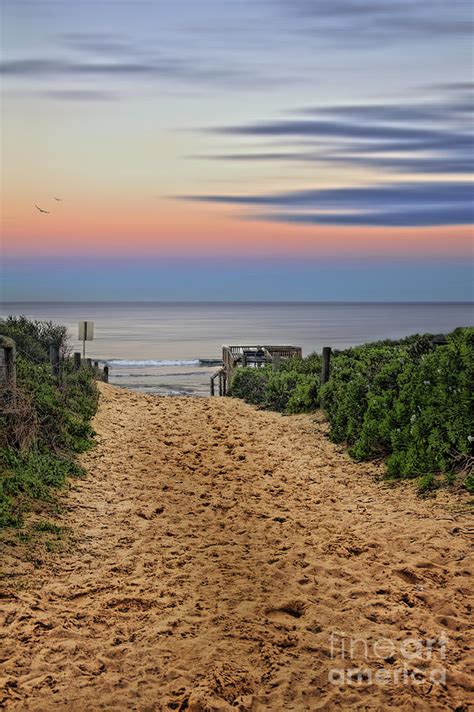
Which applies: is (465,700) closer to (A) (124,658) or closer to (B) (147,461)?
(A) (124,658)

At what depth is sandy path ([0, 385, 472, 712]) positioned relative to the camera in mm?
4949

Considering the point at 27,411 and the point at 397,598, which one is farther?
the point at 27,411

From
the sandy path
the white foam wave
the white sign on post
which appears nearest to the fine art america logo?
the sandy path

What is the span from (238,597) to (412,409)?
5665 mm

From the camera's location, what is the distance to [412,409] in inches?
440

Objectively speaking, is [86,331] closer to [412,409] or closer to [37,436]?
[37,436]

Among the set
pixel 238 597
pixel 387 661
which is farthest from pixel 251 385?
pixel 387 661

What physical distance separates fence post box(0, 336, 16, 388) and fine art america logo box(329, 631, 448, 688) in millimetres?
8033

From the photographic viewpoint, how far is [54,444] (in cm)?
1194

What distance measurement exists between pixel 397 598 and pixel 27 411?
274 inches

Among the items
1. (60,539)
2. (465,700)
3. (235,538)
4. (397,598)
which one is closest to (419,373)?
(235,538)

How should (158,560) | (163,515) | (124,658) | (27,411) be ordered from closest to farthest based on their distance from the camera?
(124,658)
(158,560)
(163,515)
(27,411)

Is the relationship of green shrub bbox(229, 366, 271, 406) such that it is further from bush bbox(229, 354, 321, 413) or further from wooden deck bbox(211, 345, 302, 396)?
wooden deck bbox(211, 345, 302, 396)

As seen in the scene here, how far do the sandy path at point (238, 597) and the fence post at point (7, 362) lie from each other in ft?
7.92
